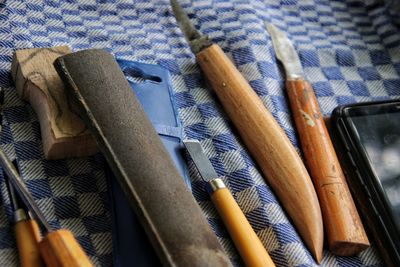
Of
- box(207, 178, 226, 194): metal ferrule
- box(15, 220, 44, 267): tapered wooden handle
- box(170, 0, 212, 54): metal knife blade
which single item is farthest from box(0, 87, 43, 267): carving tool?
box(170, 0, 212, 54): metal knife blade

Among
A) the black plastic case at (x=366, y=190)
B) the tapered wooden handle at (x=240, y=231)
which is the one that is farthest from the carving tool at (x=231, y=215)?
the black plastic case at (x=366, y=190)

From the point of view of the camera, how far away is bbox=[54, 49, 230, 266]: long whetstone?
38cm

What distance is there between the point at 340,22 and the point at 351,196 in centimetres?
29

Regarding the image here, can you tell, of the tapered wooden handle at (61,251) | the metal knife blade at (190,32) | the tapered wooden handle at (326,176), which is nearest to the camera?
the tapered wooden handle at (61,251)

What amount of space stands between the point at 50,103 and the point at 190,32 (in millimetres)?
196

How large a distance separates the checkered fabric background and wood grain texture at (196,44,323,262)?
0.03 ft

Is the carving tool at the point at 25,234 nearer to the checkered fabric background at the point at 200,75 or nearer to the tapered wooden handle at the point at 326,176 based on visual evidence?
the checkered fabric background at the point at 200,75

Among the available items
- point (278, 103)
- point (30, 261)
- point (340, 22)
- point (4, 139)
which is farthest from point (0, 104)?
point (340, 22)

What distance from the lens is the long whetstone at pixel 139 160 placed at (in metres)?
0.38

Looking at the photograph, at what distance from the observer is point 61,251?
0.37m

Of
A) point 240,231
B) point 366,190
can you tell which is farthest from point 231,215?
point 366,190

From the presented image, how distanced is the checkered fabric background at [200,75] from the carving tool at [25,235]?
2 centimetres

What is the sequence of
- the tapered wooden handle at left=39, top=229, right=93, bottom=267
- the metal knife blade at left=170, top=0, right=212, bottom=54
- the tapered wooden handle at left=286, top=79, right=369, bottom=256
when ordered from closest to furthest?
the tapered wooden handle at left=39, top=229, right=93, bottom=267, the tapered wooden handle at left=286, top=79, right=369, bottom=256, the metal knife blade at left=170, top=0, right=212, bottom=54

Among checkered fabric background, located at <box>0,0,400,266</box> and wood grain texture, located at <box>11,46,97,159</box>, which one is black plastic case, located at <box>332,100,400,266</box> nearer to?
checkered fabric background, located at <box>0,0,400,266</box>
